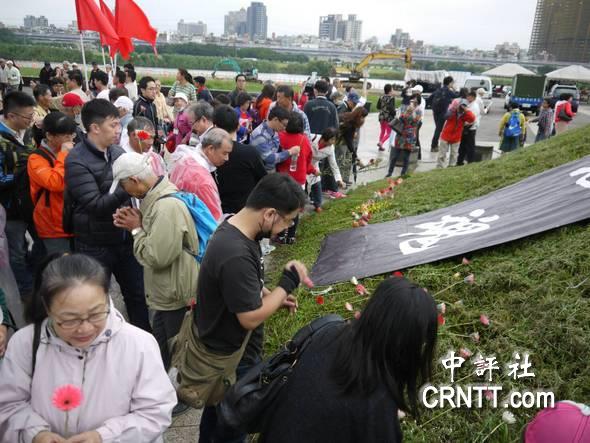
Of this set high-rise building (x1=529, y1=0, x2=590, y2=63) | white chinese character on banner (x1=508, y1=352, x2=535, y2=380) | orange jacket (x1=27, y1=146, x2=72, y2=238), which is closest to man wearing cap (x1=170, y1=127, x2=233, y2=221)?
orange jacket (x1=27, y1=146, x2=72, y2=238)

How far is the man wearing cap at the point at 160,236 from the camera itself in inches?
97.0

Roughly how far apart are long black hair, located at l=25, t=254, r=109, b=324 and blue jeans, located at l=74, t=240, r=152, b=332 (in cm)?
146

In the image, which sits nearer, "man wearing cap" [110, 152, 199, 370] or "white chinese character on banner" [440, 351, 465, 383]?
"man wearing cap" [110, 152, 199, 370]

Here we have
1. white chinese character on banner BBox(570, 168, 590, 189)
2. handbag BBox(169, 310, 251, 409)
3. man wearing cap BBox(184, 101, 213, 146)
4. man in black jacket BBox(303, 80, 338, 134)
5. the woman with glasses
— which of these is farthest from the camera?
man in black jacket BBox(303, 80, 338, 134)

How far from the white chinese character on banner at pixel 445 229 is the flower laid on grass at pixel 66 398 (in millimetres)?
3116

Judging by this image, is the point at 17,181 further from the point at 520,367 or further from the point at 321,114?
the point at 321,114

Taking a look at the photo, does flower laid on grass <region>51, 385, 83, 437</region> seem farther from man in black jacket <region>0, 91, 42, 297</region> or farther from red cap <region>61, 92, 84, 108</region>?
red cap <region>61, 92, 84, 108</region>

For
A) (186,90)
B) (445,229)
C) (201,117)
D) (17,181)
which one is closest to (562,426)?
(445,229)

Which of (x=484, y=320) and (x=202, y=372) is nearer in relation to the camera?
(x=202, y=372)

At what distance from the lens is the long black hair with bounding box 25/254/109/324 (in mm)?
1517

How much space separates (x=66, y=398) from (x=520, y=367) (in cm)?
245

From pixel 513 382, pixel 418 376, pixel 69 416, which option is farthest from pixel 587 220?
pixel 69 416

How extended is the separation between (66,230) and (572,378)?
3.38 m

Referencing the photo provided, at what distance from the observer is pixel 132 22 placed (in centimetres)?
829
